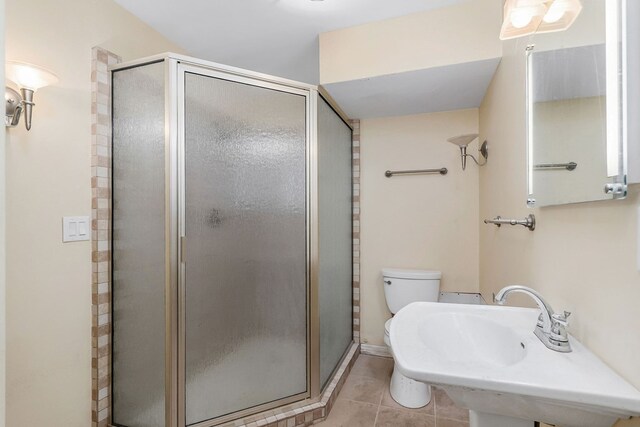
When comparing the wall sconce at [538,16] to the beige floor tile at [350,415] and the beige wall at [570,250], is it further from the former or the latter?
the beige floor tile at [350,415]

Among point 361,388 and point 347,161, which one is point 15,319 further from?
point 347,161

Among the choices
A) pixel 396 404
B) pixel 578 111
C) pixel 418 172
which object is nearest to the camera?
pixel 578 111

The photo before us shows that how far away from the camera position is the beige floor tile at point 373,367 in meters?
2.28

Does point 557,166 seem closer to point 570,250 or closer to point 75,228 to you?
point 570,250

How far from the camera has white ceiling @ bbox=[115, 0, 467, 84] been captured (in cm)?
164

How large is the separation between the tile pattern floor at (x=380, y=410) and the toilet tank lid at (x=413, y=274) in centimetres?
74

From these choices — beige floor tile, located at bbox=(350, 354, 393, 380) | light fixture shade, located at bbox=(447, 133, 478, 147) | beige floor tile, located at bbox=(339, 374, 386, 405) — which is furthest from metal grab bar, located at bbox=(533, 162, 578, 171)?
beige floor tile, located at bbox=(350, 354, 393, 380)

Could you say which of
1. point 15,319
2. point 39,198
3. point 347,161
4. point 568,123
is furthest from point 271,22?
point 15,319

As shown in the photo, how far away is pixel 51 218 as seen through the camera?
135 cm

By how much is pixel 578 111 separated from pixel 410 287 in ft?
5.53

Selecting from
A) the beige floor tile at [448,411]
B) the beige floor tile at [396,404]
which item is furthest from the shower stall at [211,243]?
the beige floor tile at [448,411]

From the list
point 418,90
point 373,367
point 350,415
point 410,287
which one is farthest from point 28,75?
point 373,367

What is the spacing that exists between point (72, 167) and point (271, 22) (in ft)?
4.25

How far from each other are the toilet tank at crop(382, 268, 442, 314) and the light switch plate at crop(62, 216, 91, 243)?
6.35 ft
